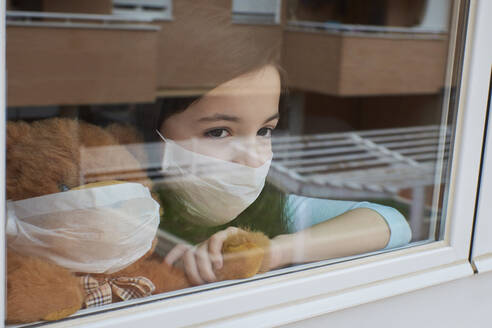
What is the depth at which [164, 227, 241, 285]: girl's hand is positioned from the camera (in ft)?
2.73

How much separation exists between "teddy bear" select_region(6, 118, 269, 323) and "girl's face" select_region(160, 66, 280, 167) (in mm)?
79

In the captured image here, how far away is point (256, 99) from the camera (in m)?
0.96

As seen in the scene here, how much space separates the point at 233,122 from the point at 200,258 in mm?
206

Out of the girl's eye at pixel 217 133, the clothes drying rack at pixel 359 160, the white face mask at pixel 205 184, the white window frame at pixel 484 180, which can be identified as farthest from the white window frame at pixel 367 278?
the clothes drying rack at pixel 359 160

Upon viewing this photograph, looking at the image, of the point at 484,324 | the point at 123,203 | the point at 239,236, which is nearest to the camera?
the point at 123,203

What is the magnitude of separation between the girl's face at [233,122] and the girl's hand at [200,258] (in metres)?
0.13

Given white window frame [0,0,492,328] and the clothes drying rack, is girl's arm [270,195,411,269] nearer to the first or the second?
white window frame [0,0,492,328]

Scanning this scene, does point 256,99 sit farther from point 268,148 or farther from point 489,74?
point 489,74

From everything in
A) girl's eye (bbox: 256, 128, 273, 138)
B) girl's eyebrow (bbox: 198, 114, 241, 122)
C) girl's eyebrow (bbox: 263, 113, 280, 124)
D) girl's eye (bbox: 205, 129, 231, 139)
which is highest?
girl's eyebrow (bbox: 198, 114, 241, 122)

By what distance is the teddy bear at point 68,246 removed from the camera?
689mm

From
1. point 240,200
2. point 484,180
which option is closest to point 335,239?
point 240,200

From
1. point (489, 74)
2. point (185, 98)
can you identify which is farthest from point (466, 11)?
point (185, 98)

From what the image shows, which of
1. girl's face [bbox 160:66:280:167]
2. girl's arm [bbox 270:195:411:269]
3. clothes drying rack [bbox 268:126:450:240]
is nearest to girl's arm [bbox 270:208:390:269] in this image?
girl's arm [bbox 270:195:411:269]

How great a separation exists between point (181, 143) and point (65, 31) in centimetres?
243
